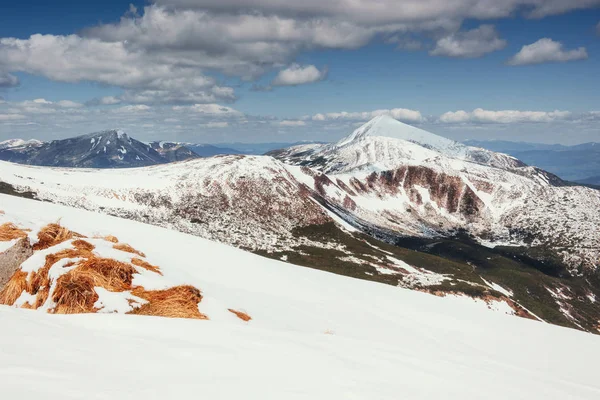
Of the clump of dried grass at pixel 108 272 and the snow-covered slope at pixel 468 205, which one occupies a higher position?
the clump of dried grass at pixel 108 272

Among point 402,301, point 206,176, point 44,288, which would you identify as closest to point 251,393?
point 44,288

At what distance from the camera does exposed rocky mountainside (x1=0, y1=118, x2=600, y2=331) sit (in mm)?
90562

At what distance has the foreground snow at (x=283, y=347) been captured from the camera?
4.42 metres

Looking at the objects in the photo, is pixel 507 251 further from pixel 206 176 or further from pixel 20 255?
pixel 20 255

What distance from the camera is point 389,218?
Result: 161875mm

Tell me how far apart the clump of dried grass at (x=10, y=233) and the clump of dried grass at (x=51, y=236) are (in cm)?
39

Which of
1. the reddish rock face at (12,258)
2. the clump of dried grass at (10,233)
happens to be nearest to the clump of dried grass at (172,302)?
the reddish rock face at (12,258)

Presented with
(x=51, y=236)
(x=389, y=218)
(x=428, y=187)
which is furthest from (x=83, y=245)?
(x=428, y=187)

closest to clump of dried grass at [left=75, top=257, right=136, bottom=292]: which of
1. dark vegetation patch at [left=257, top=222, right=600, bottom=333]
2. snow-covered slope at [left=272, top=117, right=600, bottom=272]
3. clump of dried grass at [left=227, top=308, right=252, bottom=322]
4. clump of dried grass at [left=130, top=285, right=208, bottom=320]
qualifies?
clump of dried grass at [left=130, top=285, right=208, bottom=320]

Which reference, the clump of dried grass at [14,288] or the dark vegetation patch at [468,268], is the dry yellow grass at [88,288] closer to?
the clump of dried grass at [14,288]

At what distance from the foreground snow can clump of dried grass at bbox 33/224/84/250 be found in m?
2.57

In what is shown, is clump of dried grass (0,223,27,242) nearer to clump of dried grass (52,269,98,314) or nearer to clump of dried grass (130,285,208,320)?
clump of dried grass (52,269,98,314)

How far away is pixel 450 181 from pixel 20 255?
201957 mm

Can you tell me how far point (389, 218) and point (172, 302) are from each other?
159740 mm
